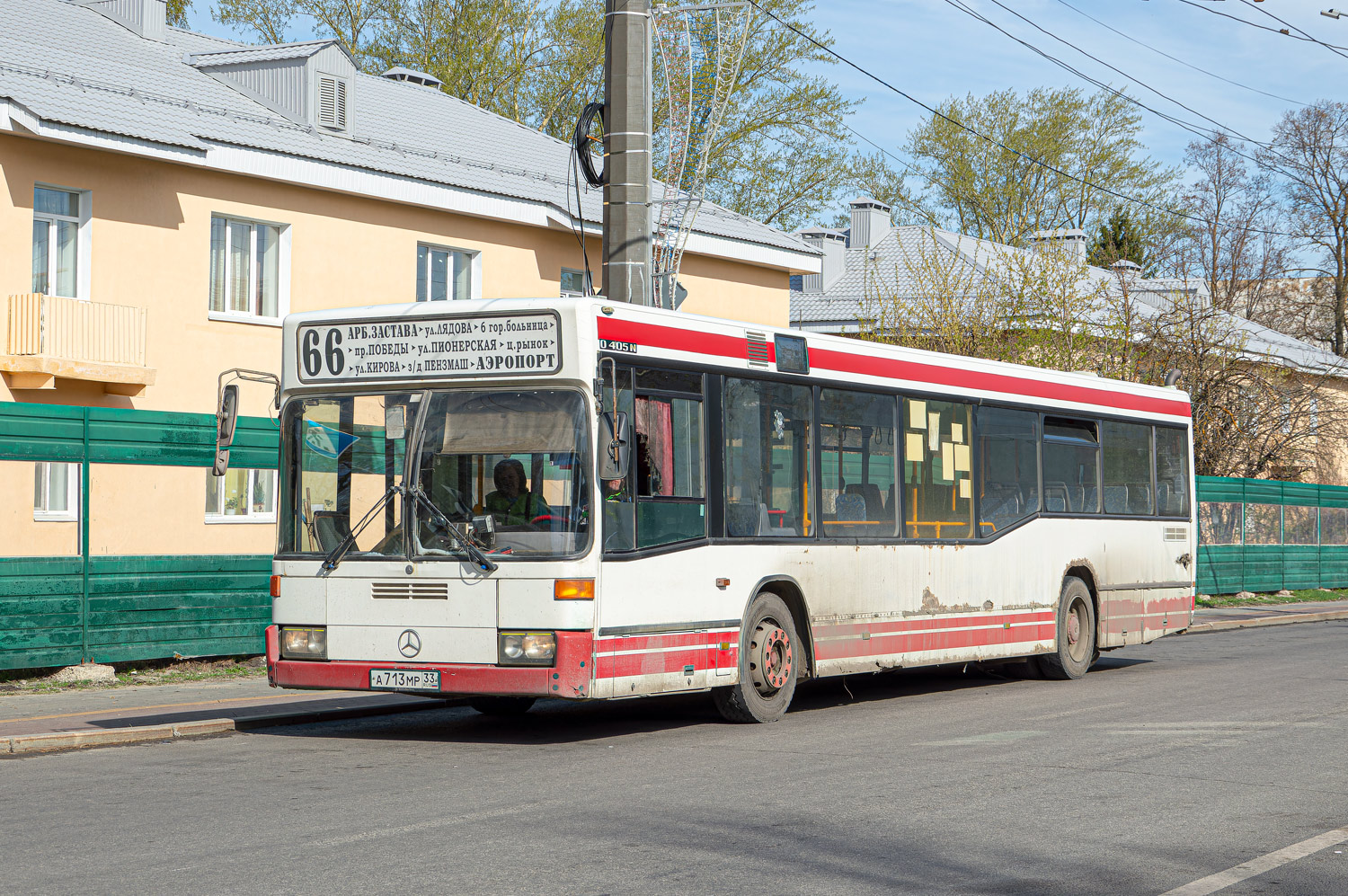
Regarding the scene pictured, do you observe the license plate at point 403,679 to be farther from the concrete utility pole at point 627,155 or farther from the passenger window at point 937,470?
the passenger window at point 937,470

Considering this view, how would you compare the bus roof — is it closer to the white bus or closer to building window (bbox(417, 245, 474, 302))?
the white bus

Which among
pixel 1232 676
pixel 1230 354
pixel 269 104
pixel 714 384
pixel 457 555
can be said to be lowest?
pixel 1232 676

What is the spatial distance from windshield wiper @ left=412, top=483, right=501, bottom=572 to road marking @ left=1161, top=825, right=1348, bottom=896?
5118 mm

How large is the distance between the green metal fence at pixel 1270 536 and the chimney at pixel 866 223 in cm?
1987

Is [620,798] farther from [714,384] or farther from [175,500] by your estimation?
[175,500]

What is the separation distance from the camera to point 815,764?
31.8ft

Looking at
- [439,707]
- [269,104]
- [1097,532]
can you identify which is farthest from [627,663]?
[269,104]

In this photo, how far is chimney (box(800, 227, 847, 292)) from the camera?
49219mm

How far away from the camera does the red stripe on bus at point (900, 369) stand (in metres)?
10.9

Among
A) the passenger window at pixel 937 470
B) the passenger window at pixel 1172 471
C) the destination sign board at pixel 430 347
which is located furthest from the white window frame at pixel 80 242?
the passenger window at pixel 1172 471

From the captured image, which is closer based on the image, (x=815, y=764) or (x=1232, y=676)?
(x=815, y=764)

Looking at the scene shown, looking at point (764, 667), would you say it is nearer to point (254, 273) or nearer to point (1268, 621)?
point (254, 273)

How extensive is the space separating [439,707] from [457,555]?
3413mm

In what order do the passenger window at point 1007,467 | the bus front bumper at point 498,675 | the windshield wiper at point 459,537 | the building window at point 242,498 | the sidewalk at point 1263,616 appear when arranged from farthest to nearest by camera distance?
the sidewalk at point 1263,616 → the building window at point 242,498 → the passenger window at point 1007,467 → the windshield wiper at point 459,537 → the bus front bumper at point 498,675
